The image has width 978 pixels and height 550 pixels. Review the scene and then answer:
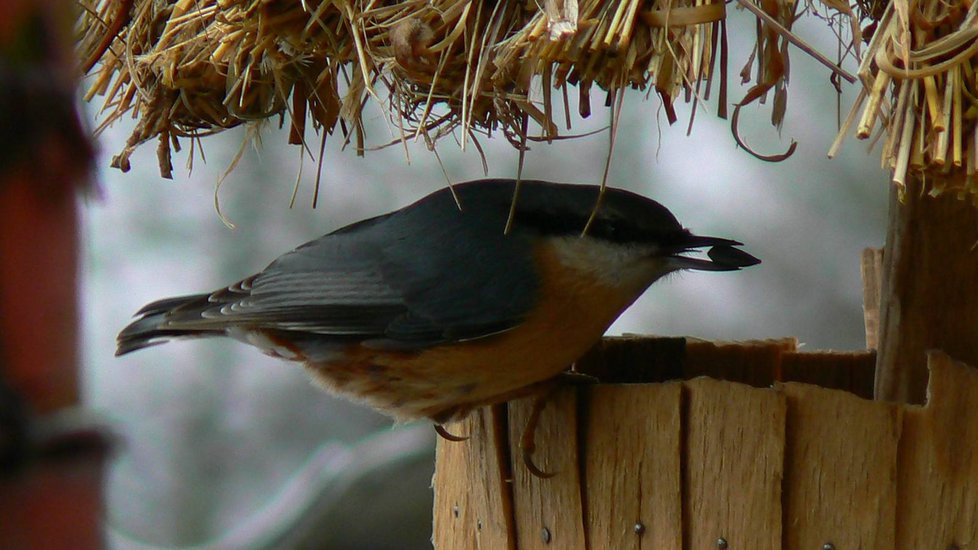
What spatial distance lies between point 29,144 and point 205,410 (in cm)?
491

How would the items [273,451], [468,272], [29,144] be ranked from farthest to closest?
[273,451], [468,272], [29,144]

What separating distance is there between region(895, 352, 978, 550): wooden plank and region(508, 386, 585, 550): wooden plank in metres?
0.55

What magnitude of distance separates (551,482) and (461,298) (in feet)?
1.31

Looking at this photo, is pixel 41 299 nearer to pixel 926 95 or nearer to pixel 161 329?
pixel 926 95

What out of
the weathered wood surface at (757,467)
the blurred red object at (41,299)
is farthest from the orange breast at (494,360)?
the blurred red object at (41,299)

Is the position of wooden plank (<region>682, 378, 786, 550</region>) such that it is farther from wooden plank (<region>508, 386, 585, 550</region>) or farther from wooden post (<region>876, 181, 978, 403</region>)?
wooden post (<region>876, 181, 978, 403</region>)

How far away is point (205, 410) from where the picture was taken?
17.1ft

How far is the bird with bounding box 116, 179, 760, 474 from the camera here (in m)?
2.14

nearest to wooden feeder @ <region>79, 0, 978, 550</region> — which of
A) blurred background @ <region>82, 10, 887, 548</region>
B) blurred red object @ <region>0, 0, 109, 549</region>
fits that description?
blurred red object @ <region>0, 0, 109, 549</region>

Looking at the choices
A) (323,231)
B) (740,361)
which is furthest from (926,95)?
(323,231)

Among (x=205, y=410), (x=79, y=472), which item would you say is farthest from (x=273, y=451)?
(x=79, y=472)

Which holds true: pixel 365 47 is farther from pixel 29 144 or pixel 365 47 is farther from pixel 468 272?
pixel 29 144

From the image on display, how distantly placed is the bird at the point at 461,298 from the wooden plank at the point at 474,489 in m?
0.06

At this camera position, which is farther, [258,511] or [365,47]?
[258,511]
